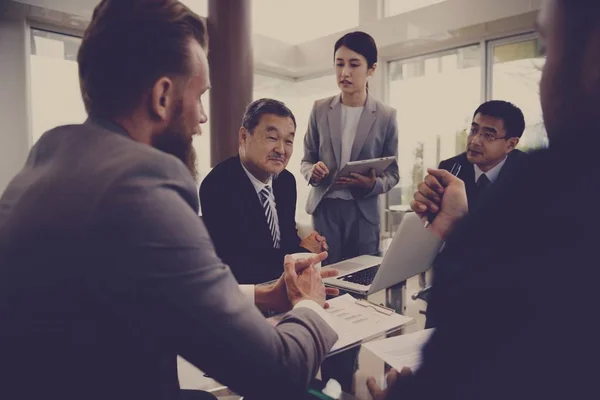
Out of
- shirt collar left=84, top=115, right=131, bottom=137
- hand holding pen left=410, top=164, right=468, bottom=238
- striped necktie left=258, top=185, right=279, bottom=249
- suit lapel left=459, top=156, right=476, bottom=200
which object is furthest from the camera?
suit lapel left=459, top=156, right=476, bottom=200

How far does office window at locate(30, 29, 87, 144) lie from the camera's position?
3840 mm

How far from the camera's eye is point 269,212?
1970 millimetres

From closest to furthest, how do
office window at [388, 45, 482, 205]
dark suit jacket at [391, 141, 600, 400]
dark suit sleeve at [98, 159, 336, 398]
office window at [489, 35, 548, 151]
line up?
dark suit jacket at [391, 141, 600, 400], dark suit sleeve at [98, 159, 336, 398], office window at [489, 35, 548, 151], office window at [388, 45, 482, 205]

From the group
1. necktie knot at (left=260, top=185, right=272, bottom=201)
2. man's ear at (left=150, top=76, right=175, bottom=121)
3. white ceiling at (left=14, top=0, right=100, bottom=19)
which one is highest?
white ceiling at (left=14, top=0, right=100, bottom=19)

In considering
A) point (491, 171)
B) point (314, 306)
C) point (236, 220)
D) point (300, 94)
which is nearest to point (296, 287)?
point (314, 306)

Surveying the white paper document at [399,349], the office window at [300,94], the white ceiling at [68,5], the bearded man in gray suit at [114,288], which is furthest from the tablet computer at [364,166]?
the office window at [300,94]

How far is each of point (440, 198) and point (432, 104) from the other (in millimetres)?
4025

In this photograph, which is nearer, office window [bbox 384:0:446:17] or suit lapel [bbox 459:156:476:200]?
suit lapel [bbox 459:156:476:200]

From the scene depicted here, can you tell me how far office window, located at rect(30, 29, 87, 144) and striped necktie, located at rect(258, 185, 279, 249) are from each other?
2.56m

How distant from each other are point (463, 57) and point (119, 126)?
4.78 m

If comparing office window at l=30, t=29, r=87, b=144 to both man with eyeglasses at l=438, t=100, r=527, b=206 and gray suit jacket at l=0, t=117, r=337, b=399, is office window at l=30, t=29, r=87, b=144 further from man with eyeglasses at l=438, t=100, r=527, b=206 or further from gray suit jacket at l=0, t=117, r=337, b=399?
gray suit jacket at l=0, t=117, r=337, b=399

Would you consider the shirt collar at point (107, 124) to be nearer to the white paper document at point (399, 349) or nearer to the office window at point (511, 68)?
the white paper document at point (399, 349)

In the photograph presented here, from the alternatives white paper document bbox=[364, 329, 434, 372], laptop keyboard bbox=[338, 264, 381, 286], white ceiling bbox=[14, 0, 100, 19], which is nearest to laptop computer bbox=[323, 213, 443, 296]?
laptop keyboard bbox=[338, 264, 381, 286]

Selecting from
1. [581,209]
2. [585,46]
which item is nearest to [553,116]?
[585,46]
